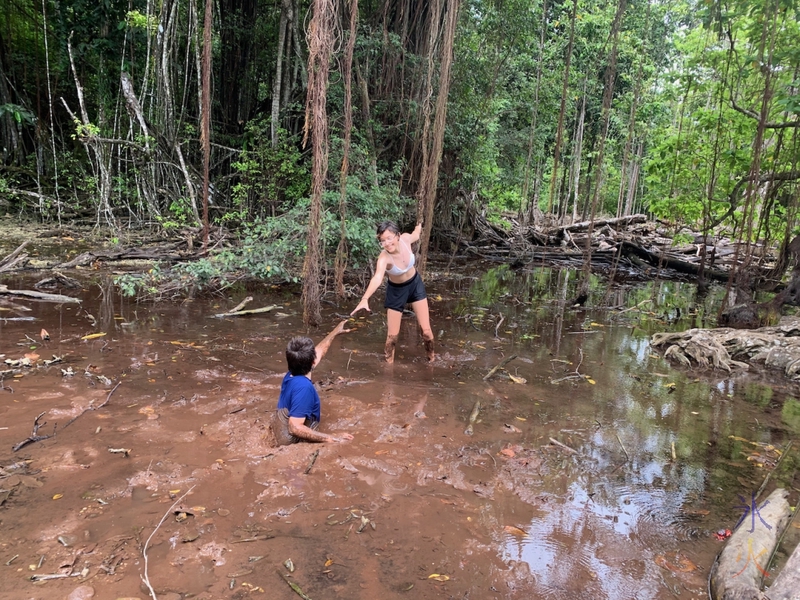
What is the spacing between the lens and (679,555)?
2.71m

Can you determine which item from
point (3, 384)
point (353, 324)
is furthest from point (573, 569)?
point (353, 324)

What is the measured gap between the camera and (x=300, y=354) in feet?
11.6

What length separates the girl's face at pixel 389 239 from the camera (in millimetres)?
5039

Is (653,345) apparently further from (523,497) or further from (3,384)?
(3,384)

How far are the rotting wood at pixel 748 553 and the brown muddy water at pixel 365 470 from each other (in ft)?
0.36

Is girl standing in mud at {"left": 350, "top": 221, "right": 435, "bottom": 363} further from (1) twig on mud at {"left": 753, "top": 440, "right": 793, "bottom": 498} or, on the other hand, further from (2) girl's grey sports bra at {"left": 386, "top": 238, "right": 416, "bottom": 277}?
(1) twig on mud at {"left": 753, "top": 440, "right": 793, "bottom": 498}

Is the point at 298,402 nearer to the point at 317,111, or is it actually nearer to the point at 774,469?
the point at 317,111

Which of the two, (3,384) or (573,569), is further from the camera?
(3,384)

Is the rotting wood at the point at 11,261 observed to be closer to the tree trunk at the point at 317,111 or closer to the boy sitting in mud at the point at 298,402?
the tree trunk at the point at 317,111

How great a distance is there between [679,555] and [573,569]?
64 centimetres

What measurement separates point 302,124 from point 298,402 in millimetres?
8883

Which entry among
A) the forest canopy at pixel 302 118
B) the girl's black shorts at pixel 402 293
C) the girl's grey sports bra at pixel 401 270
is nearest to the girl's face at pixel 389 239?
the girl's grey sports bra at pixel 401 270

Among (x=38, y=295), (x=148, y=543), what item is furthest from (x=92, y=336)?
(x=148, y=543)

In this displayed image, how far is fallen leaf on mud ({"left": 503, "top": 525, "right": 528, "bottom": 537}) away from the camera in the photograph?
280 cm
